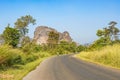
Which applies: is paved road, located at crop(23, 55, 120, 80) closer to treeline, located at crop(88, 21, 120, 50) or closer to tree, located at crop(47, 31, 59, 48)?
treeline, located at crop(88, 21, 120, 50)

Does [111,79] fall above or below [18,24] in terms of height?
below

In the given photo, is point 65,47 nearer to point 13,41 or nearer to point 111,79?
point 13,41

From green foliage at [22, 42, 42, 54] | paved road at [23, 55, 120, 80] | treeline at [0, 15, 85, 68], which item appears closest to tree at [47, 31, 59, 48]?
treeline at [0, 15, 85, 68]

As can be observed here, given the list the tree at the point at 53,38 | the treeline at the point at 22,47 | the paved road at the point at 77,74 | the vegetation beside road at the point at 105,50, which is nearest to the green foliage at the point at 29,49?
the treeline at the point at 22,47

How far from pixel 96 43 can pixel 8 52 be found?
35.0 meters

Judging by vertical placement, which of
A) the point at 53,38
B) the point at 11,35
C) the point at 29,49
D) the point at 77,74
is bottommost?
the point at 77,74

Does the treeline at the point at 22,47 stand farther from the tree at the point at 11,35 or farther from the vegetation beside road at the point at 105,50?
the vegetation beside road at the point at 105,50

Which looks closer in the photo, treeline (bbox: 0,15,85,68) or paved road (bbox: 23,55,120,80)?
paved road (bbox: 23,55,120,80)

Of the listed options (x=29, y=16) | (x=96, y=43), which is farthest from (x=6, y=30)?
(x=29, y=16)

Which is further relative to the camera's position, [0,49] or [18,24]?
[18,24]

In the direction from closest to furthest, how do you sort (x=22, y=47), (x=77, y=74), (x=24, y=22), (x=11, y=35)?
(x=77, y=74)
(x=11, y=35)
(x=22, y=47)
(x=24, y=22)

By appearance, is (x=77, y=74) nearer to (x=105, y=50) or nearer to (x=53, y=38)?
(x=105, y=50)

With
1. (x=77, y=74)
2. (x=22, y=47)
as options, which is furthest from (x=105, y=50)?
(x=22, y=47)

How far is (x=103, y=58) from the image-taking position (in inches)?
1266
